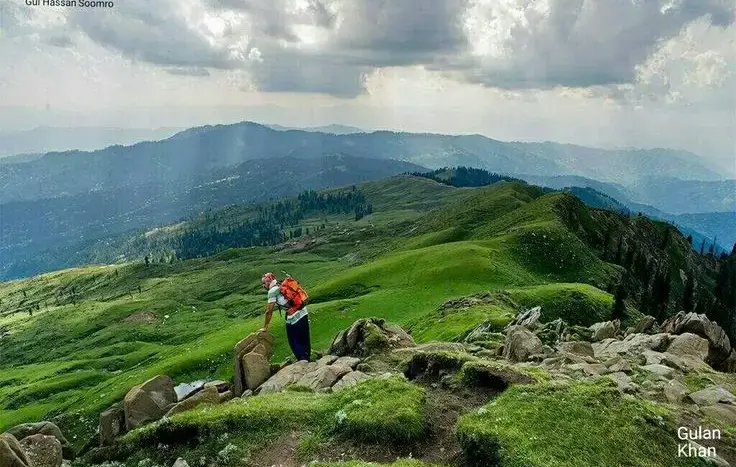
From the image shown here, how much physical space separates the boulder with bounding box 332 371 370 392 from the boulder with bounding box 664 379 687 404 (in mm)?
15072

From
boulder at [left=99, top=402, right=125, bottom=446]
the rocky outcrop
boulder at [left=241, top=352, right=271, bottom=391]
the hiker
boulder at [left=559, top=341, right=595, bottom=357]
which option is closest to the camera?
boulder at [left=99, top=402, right=125, bottom=446]

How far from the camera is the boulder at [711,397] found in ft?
82.7

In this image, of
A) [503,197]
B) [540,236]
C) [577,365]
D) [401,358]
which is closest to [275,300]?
[401,358]

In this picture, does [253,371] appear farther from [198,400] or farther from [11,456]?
[11,456]

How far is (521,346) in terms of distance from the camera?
34.8 meters

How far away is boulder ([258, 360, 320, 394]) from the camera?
31.6m

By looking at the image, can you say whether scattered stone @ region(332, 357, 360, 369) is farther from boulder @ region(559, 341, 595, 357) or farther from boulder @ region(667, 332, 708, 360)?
boulder @ region(667, 332, 708, 360)

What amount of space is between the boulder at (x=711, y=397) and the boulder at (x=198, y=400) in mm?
24842

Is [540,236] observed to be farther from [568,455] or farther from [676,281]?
[568,455]

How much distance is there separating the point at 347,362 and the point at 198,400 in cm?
900

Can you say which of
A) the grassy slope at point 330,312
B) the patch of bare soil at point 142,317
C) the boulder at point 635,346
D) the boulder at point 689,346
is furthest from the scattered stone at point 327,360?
the patch of bare soil at point 142,317

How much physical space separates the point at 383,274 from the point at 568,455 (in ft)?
319

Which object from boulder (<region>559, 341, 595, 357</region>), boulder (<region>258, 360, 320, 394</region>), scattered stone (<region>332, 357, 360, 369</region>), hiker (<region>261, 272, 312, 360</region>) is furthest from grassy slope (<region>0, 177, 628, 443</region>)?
hiker (<region>261, 272, 312, 360</region>)

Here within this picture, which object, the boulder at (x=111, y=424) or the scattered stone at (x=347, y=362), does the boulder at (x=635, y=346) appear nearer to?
the scattered stone at (x=347, y=362)
